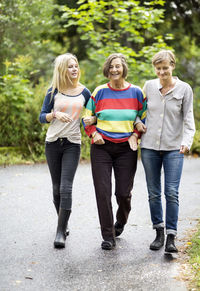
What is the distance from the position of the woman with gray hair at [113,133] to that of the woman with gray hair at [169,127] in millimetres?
145

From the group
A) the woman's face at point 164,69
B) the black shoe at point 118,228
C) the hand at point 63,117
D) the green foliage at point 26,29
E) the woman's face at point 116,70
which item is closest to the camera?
the woman's face at point 164,69

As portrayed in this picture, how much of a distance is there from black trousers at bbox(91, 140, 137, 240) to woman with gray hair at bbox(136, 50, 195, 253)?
0.68 ft

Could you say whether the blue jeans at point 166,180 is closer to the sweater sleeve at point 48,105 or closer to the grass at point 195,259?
the grass at point 195,259

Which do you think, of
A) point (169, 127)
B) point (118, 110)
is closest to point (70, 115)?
point (118, 110)

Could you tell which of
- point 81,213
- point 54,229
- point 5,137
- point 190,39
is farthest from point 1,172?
point 190,39

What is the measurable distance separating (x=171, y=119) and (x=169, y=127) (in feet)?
0.27

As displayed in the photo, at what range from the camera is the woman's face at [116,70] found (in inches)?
175

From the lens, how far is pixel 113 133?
4.50 metres

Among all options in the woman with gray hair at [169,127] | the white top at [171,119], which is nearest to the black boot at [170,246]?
the woman with gray hair at [169,127]

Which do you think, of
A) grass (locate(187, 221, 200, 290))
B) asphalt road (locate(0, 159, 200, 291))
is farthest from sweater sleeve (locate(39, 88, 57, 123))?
grass (locate(187, 221, 200, 290))

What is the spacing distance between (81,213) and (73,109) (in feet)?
6.52

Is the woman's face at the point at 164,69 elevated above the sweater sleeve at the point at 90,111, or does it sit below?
above

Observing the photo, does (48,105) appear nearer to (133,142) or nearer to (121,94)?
(121,94)

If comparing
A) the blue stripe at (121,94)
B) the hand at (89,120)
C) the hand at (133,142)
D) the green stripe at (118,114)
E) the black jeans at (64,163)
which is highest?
the blue stripe at (121,94)
